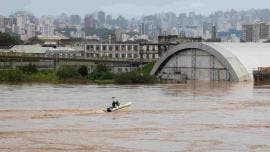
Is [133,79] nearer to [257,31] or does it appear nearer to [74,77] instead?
[74,77]

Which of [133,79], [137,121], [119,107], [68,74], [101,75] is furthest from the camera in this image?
[101,75]

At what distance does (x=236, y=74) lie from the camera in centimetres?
4628

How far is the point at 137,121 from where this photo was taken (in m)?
25.0

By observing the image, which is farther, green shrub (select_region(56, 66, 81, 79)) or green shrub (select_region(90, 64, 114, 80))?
green shrub (select_region(90, 64, 114, 80))

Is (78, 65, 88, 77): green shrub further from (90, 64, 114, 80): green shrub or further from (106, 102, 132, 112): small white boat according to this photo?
(106, 102, 132, 112): small white boat

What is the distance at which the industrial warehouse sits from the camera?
153 feet

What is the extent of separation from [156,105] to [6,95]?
808 centimetres

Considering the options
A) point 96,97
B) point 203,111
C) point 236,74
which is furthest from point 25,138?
point 236,74

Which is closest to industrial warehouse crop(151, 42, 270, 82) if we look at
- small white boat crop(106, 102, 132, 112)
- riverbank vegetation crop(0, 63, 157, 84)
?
riverbank vegetation crop(0, 63, 157, 84)

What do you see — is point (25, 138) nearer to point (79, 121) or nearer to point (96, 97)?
point (79, 121)

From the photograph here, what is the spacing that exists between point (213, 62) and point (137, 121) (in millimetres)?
24227

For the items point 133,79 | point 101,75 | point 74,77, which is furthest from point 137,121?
point 101,75

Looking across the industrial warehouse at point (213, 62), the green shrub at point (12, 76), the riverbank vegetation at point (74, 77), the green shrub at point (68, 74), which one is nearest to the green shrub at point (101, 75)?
the riverbank vegetation at point (74, 77)

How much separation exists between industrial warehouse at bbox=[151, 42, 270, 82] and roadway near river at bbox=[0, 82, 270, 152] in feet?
25.6
